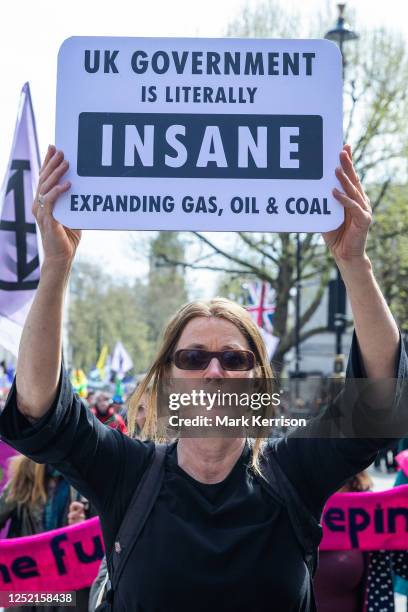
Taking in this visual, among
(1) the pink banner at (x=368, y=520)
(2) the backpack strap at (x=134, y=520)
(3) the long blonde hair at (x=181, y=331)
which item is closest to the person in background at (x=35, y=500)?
(1) the pink banner at (x=368, y=520)

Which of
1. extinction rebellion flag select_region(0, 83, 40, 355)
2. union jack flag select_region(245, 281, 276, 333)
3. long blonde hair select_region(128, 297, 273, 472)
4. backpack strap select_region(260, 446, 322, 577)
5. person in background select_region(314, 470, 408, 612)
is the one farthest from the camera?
union jack flag select_region(245, 281, 276, 333)

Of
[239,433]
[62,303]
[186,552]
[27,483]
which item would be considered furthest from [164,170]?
[27,483]

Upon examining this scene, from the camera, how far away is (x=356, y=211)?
220cm

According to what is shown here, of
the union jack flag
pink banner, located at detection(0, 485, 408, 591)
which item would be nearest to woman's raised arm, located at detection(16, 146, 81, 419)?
pink banner, located at detection(0, 485, 408, 591)

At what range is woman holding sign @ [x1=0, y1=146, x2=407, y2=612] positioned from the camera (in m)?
2.12

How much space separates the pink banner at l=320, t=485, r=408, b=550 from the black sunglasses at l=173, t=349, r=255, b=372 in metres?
2.03

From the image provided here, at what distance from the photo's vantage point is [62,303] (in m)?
2.20

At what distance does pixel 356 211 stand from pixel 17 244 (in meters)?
3.19

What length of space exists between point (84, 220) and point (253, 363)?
633 mm

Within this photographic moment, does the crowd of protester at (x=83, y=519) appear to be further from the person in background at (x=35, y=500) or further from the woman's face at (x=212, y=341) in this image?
the woman's face at (x=212, y=341)

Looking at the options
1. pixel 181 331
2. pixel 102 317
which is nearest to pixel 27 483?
pixel 181 331

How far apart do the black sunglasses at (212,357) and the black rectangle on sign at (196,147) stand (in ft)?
1.64

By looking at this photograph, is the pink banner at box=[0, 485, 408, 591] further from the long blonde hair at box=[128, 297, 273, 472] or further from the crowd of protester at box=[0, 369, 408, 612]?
the long blonde hair at box=[128, 297, 273, 472]

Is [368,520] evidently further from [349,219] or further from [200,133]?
[200,133]
